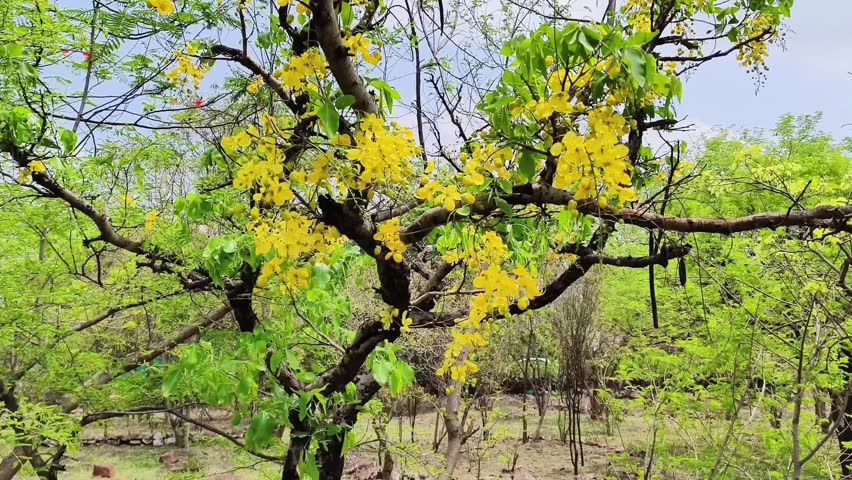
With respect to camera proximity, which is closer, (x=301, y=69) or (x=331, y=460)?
(x=301, y=69)

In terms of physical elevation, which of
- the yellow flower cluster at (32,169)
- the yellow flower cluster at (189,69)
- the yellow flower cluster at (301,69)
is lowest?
the yellow flower cluster at (301,69)

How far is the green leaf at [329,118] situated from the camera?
0.96 meters

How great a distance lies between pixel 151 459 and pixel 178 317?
17.7 ft

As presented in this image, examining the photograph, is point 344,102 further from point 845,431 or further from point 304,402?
point 845,431

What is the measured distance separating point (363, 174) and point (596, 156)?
1.32ft

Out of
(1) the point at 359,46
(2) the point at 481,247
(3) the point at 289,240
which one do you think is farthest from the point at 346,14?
(2) the point at 481,247

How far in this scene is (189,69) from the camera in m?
1.88

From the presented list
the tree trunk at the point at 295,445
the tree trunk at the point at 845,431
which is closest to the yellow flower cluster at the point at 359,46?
the tree trunk at the point at 295,445

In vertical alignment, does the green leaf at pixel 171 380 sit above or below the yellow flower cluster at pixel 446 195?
below

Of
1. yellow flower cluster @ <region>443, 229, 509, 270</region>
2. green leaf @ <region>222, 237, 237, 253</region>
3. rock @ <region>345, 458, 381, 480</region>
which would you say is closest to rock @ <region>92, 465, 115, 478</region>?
rock @ <region>345, 458, 381, 480</region>

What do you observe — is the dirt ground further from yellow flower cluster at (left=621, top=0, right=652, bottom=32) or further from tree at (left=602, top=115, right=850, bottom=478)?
yellow flower cluster at (left=621, top=0, right=652, bottom=32)

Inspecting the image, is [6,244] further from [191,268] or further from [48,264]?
[191,268]

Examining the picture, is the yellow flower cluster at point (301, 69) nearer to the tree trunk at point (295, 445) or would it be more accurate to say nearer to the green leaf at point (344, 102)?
the green leaf at point (344, 102)

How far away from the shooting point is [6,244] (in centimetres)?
349
